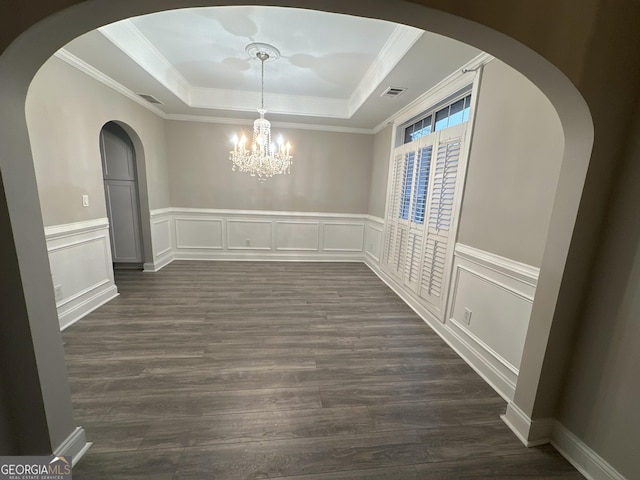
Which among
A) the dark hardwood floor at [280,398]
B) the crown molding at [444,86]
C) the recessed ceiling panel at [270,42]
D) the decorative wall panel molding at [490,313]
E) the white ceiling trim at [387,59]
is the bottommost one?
the dark hardwood floor at [280,398]

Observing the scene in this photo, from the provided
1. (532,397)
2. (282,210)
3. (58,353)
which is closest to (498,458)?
(532,397)

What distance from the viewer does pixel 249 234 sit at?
494 cm

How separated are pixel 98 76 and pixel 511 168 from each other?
4250 mm

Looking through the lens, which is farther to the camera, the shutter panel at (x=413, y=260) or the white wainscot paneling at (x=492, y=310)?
the shutter panel at (x=413, y=260)

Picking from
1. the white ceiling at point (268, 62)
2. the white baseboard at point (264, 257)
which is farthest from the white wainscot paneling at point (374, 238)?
the white ceiling at point (268, 62)

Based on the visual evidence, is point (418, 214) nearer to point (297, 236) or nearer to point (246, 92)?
point (297, 236)

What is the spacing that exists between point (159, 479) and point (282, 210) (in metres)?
4.15

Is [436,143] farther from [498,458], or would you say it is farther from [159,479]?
[159,479]

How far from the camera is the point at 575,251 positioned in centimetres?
127

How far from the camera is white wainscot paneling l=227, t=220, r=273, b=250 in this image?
16.0 ft

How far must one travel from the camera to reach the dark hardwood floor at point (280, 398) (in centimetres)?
133

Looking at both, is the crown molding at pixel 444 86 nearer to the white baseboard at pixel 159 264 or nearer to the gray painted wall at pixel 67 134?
the gray painted wall at pixel 67 134

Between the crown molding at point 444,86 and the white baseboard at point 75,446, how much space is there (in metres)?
3.44

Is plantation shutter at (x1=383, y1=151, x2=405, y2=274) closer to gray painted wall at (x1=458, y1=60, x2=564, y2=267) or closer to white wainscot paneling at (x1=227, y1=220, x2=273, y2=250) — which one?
gray painted wall at (x1=458, y1=60, x2=564, y2=267)
